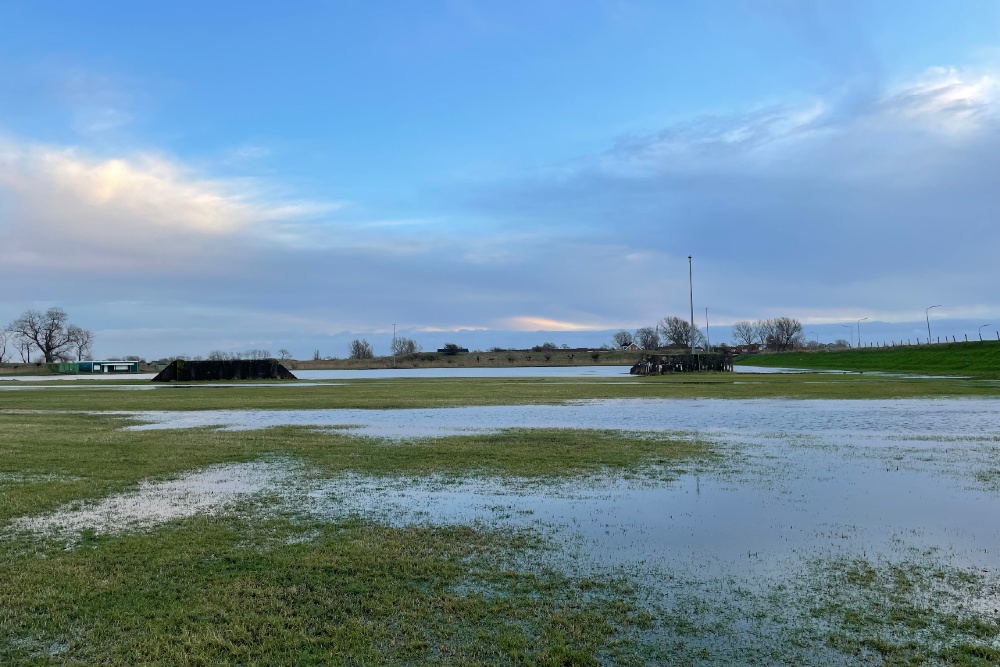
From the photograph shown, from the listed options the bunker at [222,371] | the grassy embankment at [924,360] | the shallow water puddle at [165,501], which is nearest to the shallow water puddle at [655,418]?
the shallow water puddle at [165,501]

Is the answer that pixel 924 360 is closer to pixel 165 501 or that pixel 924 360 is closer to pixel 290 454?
pixel 290 454

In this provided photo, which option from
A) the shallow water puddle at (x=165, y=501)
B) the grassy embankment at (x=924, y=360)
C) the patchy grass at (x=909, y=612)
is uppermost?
the grassy embankment at (x=924, y=360)

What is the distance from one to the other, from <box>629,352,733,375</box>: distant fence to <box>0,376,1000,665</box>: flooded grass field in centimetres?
4776

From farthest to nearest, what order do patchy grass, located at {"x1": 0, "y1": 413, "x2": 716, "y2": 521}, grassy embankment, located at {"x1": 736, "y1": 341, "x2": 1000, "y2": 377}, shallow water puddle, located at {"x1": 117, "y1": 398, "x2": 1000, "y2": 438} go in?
grassy embankment, located at {"x1": 736, "y1": 341, "x2": 1000, "y2": 377}, shallow water puddle, located at {"x1": 117, "y1": 398, "x2": 1000, "y2": 438}, patchy grass, located at {"x1": 0, "y1": 413, "x2": 716, "y2": 521}

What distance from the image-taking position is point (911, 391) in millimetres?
33656

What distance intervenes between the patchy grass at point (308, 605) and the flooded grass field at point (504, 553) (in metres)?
0.02

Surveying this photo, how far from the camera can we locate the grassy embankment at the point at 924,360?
62875 millimetres

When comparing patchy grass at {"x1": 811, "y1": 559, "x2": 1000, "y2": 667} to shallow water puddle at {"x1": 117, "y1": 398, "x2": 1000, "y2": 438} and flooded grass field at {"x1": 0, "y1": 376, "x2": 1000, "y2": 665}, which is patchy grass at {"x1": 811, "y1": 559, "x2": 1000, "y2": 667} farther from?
shallow water puddle at {"x1": 117, "y1": 398, "x2": 1000, "y2": 438}

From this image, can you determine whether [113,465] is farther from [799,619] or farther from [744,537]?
[799,619]

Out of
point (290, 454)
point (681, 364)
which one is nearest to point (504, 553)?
point (290, 454)

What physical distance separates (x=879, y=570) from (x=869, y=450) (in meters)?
8.91

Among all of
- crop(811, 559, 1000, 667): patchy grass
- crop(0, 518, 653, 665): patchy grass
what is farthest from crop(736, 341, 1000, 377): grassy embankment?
crop(0, 518, 653, 665): patchy grass

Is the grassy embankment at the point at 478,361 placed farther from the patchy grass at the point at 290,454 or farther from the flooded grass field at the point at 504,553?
the flooded grass field at the point at 504,553

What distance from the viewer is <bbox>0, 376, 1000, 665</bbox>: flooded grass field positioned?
5.07 meters
